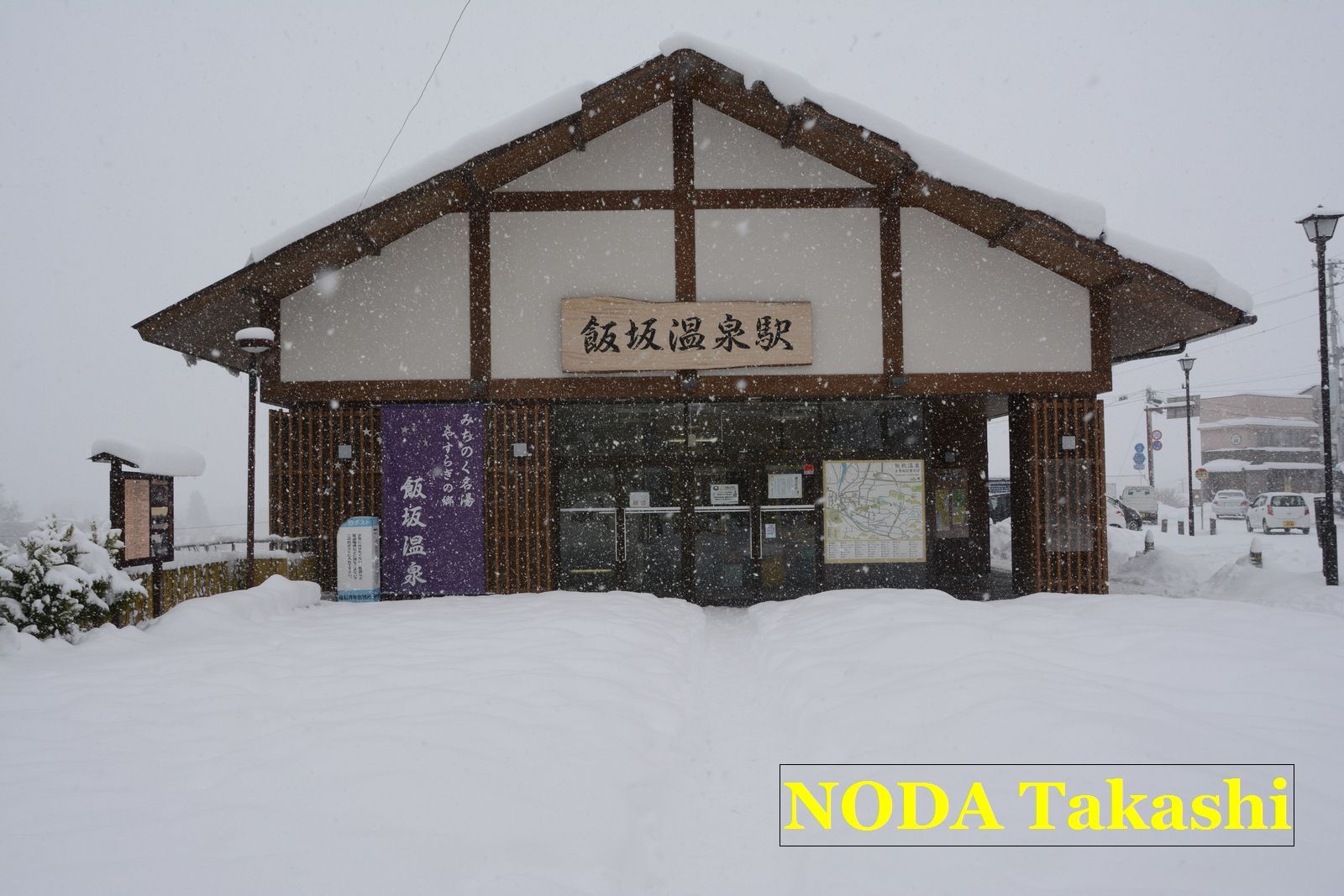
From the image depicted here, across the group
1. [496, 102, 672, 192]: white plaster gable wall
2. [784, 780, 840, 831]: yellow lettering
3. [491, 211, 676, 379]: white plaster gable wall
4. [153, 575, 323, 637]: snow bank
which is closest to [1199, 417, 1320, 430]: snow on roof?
[496, 102, 672, 192]: white plaster gable wall

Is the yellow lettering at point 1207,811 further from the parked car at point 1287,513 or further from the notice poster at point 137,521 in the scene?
the parked car at point 1287,513

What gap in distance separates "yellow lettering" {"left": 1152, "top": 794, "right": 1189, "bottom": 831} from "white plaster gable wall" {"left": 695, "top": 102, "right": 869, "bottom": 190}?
318 inches

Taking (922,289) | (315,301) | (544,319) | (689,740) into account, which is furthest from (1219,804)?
(315,301)

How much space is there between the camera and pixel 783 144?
926 centimetres

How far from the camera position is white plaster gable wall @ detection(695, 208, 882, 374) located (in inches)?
368

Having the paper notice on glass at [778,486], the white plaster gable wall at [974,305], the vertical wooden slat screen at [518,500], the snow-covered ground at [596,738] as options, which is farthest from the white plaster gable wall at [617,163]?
the snow-covered ground at [596,738]

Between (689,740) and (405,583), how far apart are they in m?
6.19

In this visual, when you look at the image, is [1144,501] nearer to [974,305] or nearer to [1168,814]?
[974,305]

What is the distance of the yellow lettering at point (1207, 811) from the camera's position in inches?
123

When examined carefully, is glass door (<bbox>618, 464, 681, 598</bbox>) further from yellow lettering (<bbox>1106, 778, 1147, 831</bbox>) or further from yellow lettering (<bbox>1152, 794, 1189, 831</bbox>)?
yellow lettering (<bbox>1152, 794, 1189, 831</bbox>)

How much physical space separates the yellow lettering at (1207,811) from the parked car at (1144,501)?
111 ft

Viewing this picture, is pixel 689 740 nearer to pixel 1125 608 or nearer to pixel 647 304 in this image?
pixel 1125 608

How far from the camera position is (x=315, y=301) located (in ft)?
31.1

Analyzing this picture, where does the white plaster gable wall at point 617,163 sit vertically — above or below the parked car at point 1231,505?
above
